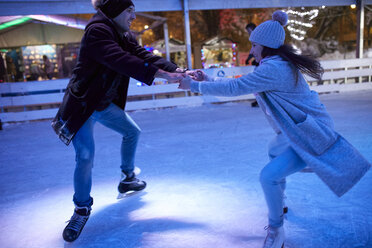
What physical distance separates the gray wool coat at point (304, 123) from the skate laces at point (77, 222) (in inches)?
49.4

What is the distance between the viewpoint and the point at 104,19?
192cm

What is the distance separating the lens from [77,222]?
6.48 ft

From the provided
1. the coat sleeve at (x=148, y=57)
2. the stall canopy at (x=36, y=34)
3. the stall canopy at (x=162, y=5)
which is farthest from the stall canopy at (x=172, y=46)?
the coat sleeve at (x=148, y=57)

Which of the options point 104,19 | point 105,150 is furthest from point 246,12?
point 104,19

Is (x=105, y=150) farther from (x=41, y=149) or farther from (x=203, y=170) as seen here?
(x=203, y=170)

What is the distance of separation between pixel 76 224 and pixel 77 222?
15 mm

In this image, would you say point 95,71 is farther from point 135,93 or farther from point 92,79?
point 135,93

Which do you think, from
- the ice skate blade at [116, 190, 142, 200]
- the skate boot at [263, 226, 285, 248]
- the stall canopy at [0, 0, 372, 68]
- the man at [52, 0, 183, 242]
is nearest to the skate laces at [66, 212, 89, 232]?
the man at [52, 0, 183, 242]

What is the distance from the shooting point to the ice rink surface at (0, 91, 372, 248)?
1837 mm

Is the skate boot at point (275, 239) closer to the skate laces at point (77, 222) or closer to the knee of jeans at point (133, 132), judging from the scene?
the skate laces at point (77, 222)

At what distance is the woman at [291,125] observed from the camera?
1.50 m

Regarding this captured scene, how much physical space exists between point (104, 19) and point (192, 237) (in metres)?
1.45

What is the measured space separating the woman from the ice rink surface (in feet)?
1.24

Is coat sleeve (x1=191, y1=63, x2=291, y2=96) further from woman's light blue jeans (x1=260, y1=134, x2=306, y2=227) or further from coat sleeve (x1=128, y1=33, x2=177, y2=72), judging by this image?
coat sleeve (x1=128, y1=33, x2=177, y2=72)
